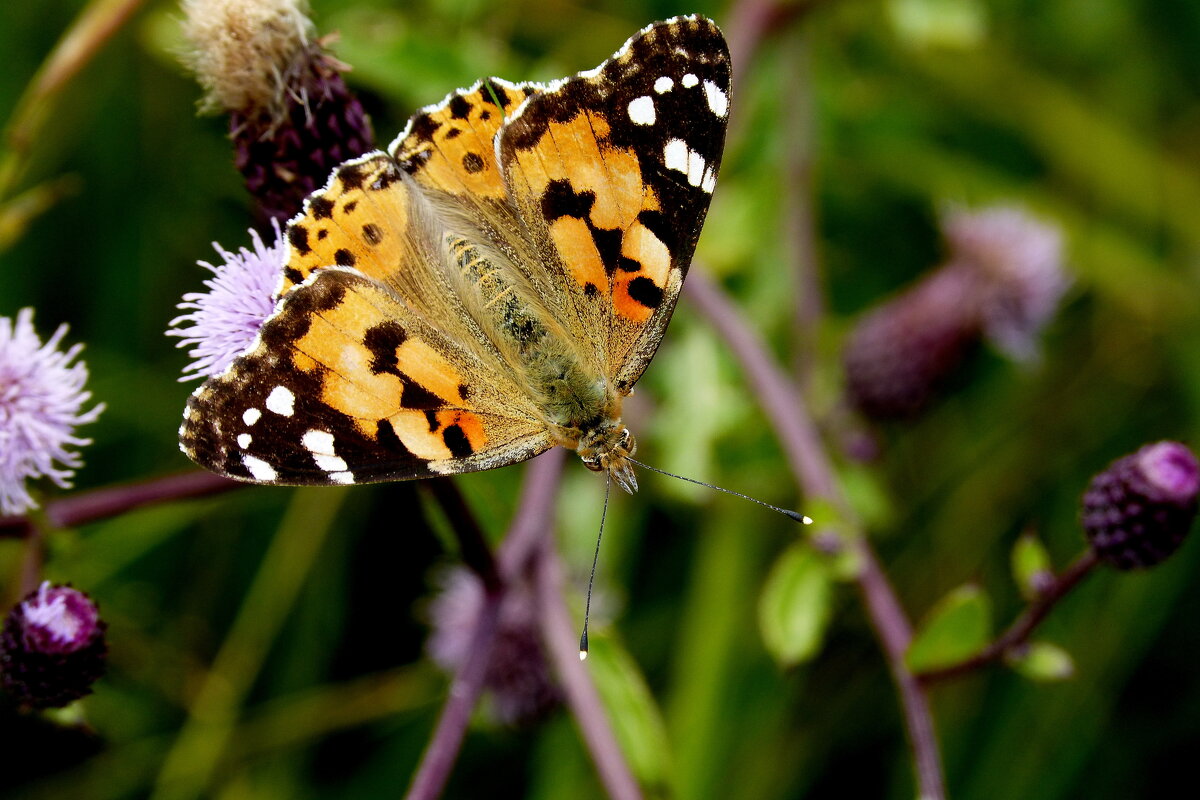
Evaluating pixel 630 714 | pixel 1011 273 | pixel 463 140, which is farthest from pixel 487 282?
pixel 1011 273

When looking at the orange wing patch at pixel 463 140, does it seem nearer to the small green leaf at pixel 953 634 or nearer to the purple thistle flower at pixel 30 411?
the purple thistle flower at pixel 30 411

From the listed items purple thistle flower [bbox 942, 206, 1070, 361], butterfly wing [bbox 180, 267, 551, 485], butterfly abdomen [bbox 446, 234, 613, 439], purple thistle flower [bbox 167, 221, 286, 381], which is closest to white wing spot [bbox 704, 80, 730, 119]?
butterfly abdomen [bbox 446, 234, 613, 439]

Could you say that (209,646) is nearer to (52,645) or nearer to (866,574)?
(52,645)

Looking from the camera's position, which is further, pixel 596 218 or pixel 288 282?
pixel 596 218

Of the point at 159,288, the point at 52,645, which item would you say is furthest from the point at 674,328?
the point at 52,645

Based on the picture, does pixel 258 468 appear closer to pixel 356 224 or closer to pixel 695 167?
pixel 356 224

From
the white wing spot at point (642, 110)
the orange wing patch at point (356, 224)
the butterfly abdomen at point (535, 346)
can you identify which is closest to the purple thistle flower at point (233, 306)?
the orange wing patch at point (356, 224)

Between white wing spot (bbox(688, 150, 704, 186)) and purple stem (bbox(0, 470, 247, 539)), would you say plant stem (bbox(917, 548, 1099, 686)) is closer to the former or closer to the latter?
white wing spot (bbox(688, 150, 704, 186))
